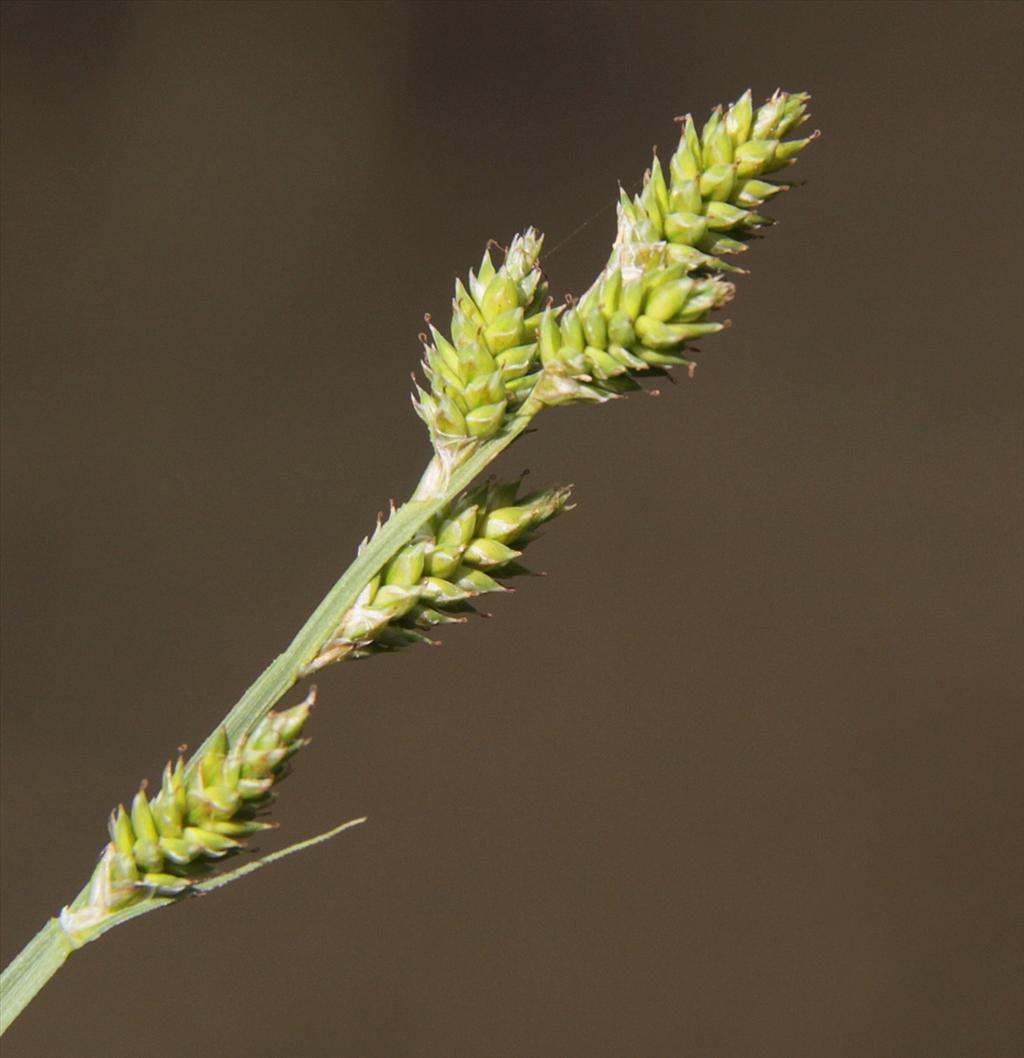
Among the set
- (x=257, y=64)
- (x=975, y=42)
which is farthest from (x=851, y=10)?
(x=257, y=64)

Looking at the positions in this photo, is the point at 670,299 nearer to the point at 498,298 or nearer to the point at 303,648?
the point at 498,298

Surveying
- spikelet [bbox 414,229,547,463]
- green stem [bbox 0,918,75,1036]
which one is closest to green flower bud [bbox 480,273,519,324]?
spikelet [bbox 414,229,547,463]

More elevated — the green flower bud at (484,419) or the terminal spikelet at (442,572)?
the green flower bud at (484,419)

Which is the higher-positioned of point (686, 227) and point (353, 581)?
point (686, 227)

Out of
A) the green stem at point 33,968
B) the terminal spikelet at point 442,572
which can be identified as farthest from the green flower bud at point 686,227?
the green stem at point 33,968

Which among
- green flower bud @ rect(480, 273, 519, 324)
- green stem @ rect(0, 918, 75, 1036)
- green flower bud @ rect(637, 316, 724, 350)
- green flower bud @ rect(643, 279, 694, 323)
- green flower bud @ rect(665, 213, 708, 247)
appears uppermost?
green flower bud @ rect(665, 213, 708, 247)

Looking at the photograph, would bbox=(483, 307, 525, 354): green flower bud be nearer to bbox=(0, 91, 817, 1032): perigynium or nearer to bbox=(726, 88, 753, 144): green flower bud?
bbox=(0, 91, 817, 1032): perigynium

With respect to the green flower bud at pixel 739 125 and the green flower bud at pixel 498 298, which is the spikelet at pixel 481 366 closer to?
the green flower bud at pixel 498 298

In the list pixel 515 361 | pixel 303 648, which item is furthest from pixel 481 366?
pixel 303 648
